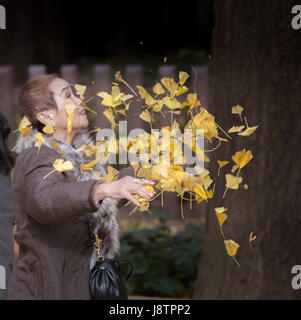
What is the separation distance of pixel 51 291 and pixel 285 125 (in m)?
1.33

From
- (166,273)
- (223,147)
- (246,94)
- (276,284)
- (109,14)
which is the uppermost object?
(109,14)

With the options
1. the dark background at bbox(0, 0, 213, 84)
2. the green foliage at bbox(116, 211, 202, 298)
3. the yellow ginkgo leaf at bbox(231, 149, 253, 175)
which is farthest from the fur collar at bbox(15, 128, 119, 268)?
the dark background at bbox(0, 0, 213, 84)

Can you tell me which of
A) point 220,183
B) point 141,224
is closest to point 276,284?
point 220,183

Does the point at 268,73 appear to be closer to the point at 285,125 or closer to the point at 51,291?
the point at 285,125

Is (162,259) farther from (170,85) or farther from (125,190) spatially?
(125,190)

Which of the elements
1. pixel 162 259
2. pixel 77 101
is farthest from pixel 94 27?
pixel 77 101

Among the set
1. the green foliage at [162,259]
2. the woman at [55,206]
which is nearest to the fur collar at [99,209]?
the woman at [55,206]

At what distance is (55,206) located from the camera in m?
1.50

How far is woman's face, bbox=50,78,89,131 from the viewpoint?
5.85ft

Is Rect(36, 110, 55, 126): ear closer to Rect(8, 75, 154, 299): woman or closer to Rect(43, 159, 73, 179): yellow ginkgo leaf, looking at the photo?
Rect(8, 75, 154, 299): woman

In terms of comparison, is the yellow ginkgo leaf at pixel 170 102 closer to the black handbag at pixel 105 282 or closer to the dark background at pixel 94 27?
the black handbag at pixel 105 282

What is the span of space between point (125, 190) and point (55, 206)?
0.71 feet

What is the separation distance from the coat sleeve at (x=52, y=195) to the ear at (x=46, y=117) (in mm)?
192

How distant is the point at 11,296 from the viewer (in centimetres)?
174
